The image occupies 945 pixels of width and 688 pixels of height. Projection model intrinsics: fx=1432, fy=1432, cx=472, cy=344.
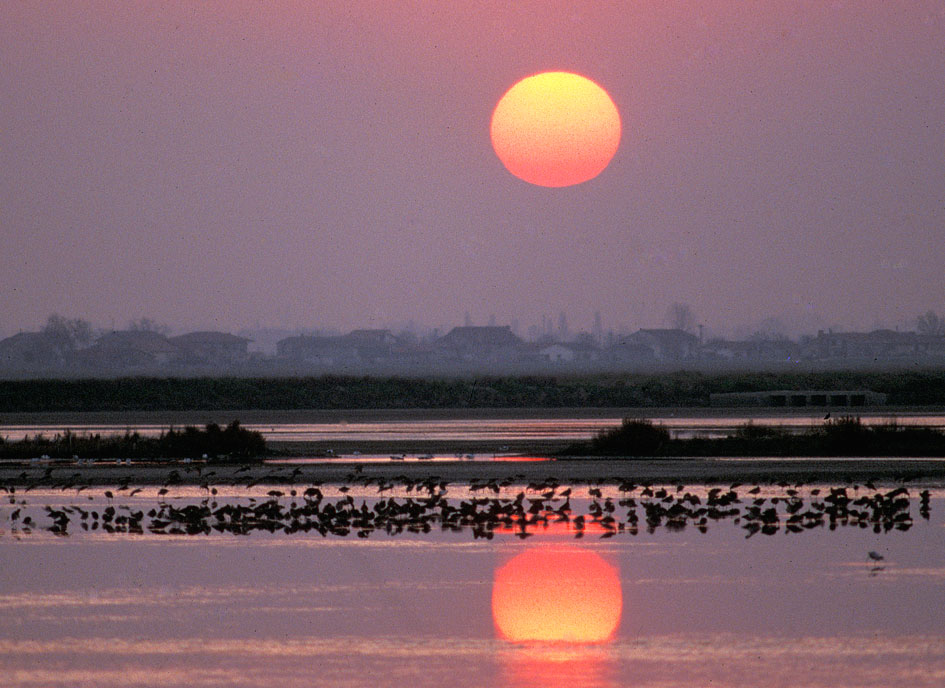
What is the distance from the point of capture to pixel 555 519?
24.3 metres

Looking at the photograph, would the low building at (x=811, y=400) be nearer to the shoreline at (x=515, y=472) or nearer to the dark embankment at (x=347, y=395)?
the dark embankment at (x=347, y=395)

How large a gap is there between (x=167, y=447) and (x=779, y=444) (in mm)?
16567

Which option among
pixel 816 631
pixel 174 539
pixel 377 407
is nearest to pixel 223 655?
pixel 816 631

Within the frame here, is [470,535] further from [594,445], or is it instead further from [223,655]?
[594,445]

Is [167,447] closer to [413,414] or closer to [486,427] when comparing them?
[486,427]

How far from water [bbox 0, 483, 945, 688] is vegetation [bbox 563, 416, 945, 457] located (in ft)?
44.6

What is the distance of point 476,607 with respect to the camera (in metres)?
16.4

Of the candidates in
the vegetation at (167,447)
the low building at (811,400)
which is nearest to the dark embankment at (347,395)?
the low building at (811,400)

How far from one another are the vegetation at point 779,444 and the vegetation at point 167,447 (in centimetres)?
864

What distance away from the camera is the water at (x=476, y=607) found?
524 inches

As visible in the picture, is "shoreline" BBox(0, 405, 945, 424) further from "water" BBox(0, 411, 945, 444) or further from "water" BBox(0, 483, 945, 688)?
"water" BBox(0, 483, 945, 688)

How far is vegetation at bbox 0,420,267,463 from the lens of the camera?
125 feet

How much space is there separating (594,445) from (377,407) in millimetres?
41654

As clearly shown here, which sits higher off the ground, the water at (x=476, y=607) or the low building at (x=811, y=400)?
the low building at (x=811, y=400)
